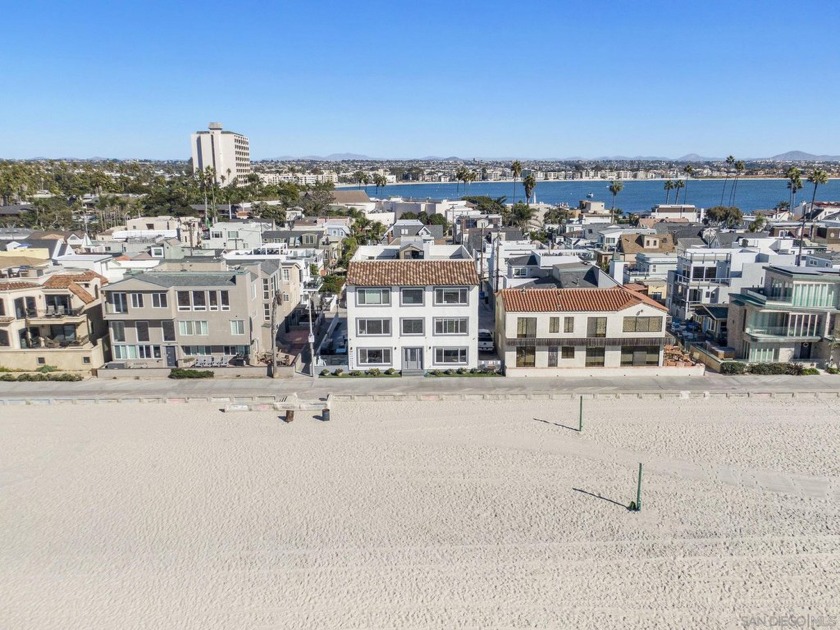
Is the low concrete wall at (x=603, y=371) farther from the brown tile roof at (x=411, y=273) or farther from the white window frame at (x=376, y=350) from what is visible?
the white window frame at (x=376, y=350)

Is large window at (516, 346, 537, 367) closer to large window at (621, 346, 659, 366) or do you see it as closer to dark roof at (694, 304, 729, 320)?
large window at (621, 346, 659, 366)

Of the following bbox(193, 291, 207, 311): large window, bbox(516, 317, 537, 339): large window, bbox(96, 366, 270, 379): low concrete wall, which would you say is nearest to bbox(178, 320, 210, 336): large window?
bbox(193, 291, 207, 311): large window

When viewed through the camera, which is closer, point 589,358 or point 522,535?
point 522,535

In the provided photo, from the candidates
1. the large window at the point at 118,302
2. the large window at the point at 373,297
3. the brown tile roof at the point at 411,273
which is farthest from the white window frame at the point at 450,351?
the large window at the point at 118,302

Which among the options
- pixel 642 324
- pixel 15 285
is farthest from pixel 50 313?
pixel 642 324

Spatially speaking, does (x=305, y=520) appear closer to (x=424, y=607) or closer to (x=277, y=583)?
(x=277, y=583)

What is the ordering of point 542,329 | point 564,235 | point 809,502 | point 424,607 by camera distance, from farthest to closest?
point 564,235 → point 542,329 → point 809,502 → point 424,607

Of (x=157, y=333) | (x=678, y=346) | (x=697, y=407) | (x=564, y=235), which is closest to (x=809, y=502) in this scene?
(x=697, y=407)
